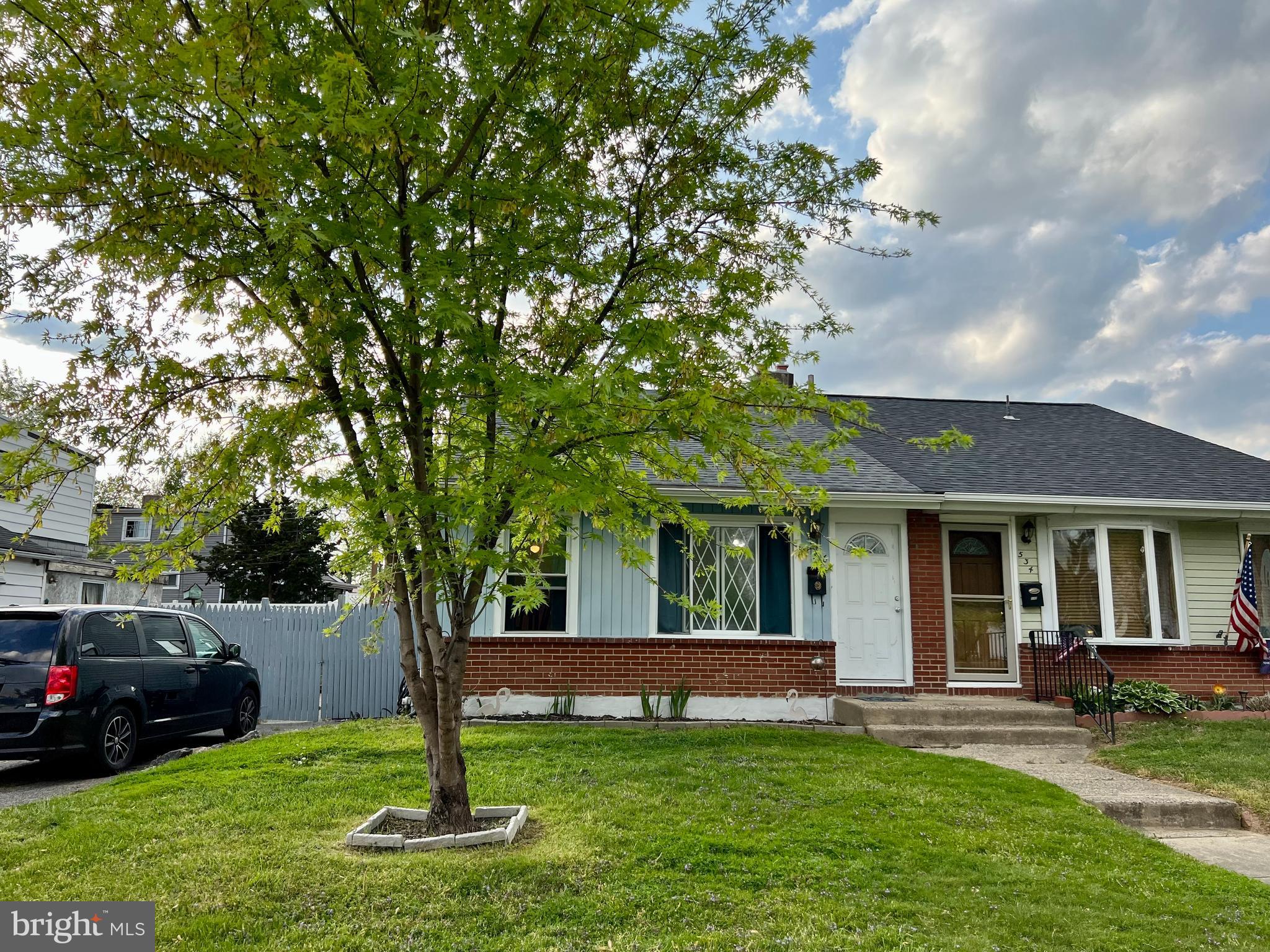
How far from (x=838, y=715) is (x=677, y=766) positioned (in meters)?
3.58

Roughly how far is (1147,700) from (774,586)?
15.8 feet

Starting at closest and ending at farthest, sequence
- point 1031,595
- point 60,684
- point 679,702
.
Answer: point 60,684 < point 679,702 < point 1031,595

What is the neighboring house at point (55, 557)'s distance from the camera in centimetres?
1488

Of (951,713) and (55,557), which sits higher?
(55,557)

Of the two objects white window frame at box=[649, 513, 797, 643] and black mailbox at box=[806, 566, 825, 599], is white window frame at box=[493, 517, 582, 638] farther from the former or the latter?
black mailbox at box=[806, 566, 825, 599]

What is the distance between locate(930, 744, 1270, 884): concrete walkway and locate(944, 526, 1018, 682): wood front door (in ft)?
11.8

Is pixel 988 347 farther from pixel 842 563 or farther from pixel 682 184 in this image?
pixel 682 184

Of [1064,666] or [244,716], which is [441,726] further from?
[1064,666]

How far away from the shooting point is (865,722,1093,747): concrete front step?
350 inches

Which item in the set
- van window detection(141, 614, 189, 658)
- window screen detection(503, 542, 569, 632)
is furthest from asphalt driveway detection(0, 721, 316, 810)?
window screen detection(503, 542, 569, 632)

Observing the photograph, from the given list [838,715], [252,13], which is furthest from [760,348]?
[838,715]

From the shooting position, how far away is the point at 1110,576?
1112 centimetres

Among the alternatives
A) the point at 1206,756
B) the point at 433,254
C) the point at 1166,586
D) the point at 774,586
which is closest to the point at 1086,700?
the point at 1206,756

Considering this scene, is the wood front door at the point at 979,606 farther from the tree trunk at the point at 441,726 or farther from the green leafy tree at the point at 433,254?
the tree trunk at the point at 441,726
